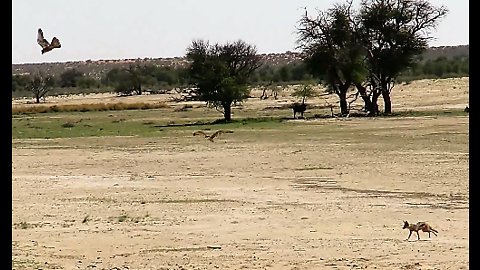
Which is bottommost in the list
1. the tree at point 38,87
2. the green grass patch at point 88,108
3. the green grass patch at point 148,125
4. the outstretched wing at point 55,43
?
the green grass patch at point 148,125

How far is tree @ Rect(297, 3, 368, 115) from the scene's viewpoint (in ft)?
168

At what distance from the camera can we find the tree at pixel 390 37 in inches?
2041

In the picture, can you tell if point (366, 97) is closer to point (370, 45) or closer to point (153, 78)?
point (370, 45)

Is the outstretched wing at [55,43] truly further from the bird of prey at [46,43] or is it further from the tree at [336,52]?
the tree at [336,52]

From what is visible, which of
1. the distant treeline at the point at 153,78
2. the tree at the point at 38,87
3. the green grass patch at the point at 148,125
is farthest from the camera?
the tree at the point at 38,87

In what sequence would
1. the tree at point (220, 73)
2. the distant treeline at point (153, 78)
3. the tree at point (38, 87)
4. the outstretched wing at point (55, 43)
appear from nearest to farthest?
1. the outstretched wing at point (55, 43)
2. the tree at point (220, 73)
3. the distant treeline at point (153, 78)
4. the tree at point (38, 87)

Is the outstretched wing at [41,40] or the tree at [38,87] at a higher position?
the tree at [38,87]

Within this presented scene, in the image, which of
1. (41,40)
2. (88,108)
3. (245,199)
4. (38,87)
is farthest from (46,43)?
(38,87)

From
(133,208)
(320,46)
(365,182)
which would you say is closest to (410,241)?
(133,208)

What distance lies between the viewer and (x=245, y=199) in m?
16.9

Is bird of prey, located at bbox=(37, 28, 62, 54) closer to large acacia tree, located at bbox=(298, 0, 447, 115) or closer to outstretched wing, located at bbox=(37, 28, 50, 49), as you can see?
outstretched wing, located at bbox=(37, 28, 50, 49)

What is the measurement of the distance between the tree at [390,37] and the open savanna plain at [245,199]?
13190mm

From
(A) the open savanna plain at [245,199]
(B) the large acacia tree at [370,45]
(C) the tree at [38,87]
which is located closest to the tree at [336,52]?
(B) the large acacia tree at [370,45]
